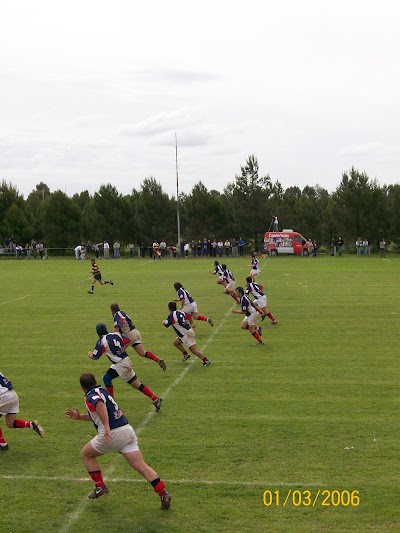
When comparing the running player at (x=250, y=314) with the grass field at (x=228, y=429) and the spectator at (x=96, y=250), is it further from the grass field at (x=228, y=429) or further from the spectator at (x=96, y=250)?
the spectator at (x=96, y=250)

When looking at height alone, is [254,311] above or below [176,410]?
above

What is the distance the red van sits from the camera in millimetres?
62594

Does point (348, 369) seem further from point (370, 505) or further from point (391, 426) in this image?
point (370, 505)

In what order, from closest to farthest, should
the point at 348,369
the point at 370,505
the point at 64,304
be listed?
the point at 370,505 < the point at 348,369 < the point at 64,304

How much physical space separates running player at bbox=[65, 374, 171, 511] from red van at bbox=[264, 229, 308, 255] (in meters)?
54.3

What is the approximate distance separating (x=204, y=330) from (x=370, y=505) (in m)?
13.4

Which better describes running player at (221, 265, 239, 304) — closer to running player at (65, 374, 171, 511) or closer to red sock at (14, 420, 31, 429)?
red sock at (14, 420, 31, 429)

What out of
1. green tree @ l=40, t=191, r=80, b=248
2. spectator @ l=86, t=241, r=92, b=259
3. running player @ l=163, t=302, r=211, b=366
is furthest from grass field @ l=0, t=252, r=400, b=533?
green tree @ l=40, t=191, r=80, b=248

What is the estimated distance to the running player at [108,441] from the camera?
8.58 metres

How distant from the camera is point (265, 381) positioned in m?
14.8

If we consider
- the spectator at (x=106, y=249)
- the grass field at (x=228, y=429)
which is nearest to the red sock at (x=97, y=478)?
the grass field at (x=228, y=429)

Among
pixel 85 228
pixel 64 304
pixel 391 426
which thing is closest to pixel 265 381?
pixel 391 426
